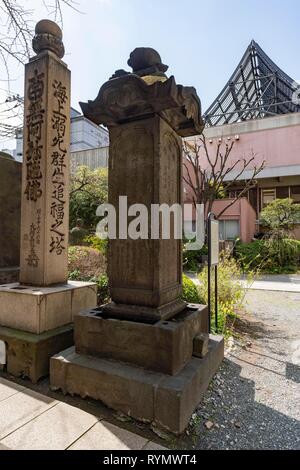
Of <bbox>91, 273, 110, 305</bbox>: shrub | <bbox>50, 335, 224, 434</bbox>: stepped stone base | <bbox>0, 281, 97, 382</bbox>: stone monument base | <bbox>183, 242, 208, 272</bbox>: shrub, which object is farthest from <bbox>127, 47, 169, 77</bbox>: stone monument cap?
<bbox>183, 242, 208, 272</bbox>: shrub

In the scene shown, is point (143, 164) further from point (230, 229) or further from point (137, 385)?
point (230, 229)

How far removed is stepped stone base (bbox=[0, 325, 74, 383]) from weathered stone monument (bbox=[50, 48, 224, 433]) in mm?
276

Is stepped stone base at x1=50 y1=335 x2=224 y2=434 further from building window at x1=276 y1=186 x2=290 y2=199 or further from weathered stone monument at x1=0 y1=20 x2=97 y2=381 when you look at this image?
building window at x1=276 y1=186 x2=290 y2=199

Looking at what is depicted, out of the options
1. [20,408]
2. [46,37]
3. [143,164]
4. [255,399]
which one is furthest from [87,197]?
[255,399]

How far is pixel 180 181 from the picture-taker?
3.25m

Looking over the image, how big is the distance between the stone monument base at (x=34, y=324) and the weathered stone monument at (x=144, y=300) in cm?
30

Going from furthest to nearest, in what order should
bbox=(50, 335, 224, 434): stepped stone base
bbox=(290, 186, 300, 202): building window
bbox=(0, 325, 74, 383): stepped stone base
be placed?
bbox=(290, 186, 300, 202): building window
bbox=(0, 325, 74, 383): stepped stone base
bbox=(50, 335, 224, 434): stepped stone base

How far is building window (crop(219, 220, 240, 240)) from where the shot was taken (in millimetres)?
16078

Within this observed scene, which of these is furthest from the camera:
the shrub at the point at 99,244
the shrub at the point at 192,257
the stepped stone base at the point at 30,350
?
the shrub at the point at 192,257

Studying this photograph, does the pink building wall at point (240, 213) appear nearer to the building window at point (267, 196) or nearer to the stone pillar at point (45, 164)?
the building window at point (267, 196)

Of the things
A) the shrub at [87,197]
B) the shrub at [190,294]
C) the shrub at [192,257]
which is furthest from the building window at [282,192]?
the shrub at [190,294]

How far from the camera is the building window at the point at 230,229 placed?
52.7ft

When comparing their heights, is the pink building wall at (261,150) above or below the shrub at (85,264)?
above

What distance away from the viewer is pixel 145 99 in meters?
2.56
